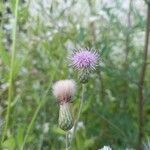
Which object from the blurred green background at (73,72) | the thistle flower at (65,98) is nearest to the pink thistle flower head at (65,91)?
the thistle flower at (65,98)

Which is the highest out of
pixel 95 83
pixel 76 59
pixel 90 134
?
pixel 76 59

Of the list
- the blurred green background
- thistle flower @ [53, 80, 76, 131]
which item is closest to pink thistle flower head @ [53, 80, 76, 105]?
thistle flower @ [53, 80, 76, 131]

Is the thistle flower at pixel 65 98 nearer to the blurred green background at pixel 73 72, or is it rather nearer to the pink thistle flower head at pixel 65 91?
the pink thistle flower head at pixel 65 91

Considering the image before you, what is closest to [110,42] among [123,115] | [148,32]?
[123,115]

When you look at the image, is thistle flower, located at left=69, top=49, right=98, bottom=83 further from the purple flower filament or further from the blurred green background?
the blurred green background

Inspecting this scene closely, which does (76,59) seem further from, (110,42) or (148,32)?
(110,42)

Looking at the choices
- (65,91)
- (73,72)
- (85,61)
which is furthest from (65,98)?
(73,72)
